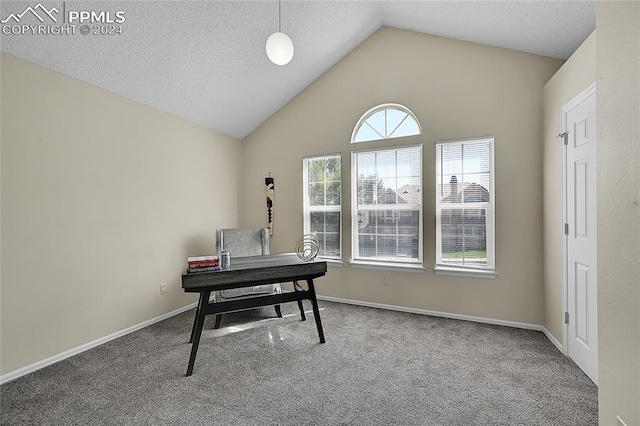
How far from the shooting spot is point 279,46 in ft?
7.54

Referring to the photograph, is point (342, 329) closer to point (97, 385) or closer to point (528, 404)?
point (528, 404)

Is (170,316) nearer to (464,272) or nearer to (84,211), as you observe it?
(84,211)

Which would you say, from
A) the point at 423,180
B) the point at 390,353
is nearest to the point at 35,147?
the point at 390,353

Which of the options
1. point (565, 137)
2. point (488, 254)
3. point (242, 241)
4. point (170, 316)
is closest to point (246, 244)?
point (242, 241)

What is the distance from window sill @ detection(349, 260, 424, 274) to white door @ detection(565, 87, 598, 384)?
4.67 feet

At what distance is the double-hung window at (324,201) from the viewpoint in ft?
13.5

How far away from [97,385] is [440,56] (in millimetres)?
4460

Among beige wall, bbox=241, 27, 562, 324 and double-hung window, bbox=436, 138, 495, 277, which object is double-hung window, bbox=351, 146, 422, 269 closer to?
beige wall, bbox=241, 27, 562, 324

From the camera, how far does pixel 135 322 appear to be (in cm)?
313

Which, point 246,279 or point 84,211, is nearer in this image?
point 246,279

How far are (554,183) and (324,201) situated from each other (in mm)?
2575

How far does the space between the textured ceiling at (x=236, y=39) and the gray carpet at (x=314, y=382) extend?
2519 millimetres

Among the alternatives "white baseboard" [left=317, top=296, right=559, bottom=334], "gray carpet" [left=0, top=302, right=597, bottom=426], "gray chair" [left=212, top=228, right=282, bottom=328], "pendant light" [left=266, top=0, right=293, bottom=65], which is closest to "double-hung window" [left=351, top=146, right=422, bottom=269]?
"white baseboard" [left=317, top=296, right=559, bottom=334]

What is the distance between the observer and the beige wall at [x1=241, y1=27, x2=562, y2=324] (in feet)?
9.91
